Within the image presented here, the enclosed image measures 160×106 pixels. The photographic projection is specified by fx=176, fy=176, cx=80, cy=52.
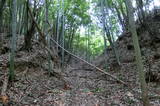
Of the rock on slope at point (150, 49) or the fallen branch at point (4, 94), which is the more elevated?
the rock on slope at point (150, 49)

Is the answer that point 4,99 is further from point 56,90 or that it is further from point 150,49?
point 150,49

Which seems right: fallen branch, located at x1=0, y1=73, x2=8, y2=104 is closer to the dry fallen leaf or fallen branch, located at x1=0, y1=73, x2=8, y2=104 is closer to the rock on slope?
the dry fallen leaf

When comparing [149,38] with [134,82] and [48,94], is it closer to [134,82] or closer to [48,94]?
[134,82]

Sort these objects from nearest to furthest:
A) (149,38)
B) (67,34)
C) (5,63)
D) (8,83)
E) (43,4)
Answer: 1. (8,83)
2. (5,63)
3. (43,4)
4. (149,38)
5. (67,34)

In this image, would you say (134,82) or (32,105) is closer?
(32,105)

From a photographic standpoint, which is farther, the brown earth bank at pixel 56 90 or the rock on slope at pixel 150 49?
the rock on slope at pixel 150 49

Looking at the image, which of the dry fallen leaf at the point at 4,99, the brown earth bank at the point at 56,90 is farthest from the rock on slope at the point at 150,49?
the dry fallen leaf at the point at 4,99

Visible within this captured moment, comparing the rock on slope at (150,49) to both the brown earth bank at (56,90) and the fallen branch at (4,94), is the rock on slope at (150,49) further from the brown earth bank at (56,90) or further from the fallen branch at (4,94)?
the fallen branch at (4,94)

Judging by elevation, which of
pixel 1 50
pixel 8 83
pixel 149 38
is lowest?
pixel 8 83

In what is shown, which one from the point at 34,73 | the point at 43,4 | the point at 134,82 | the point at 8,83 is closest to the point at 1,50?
the point at 34,73

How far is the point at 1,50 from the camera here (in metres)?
6.89

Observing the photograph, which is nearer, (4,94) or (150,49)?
(4,94)

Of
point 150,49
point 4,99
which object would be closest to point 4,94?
point 4,99

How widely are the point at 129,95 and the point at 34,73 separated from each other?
3.27 metres
